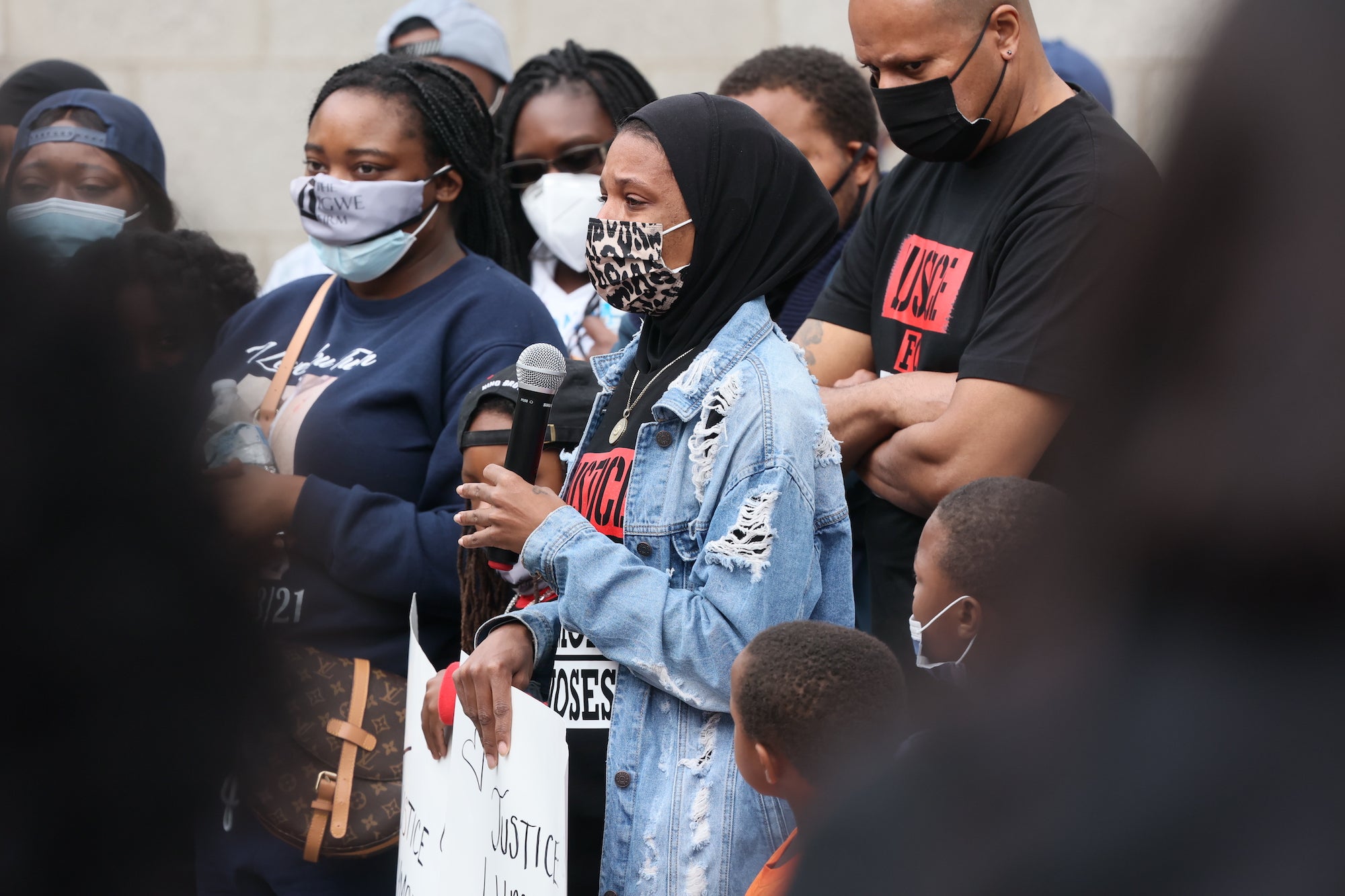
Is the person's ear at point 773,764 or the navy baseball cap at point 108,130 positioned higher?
the navy baseball cap at point 108,130

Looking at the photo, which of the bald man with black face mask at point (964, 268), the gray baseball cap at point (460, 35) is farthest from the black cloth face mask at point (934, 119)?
the gray baseball cap at point (460, 35)

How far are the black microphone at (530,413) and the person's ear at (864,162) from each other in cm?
187

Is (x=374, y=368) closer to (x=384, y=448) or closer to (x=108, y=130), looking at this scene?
(x=384, y=448)

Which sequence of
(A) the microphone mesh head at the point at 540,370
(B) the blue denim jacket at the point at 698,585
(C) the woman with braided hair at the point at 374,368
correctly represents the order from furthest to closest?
(C) the woman with braided hair at the point at 374,368
(A) the microphone mesh head at the point at 540,370
(B) the blue denim jacket at the point at 698,585

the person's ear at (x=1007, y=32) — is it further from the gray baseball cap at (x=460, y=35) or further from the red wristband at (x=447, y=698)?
the gray baseball cap at (x=460, y=35)

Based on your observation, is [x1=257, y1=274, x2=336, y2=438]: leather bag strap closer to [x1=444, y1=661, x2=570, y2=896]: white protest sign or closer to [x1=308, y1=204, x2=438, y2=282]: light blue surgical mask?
[x1=308, y1=204, x2=438, y2=282]: light blue surgical mask

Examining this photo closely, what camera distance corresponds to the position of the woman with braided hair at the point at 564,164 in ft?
14.2

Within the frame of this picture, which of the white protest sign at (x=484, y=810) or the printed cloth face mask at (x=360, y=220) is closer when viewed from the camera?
the white protest sign at (x=484, y=810)

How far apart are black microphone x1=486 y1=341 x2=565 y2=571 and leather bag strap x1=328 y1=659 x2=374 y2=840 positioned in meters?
0.65

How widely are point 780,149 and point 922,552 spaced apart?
826 mm

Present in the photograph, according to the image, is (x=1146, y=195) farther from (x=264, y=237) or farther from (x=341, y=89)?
(x=264, y=237)

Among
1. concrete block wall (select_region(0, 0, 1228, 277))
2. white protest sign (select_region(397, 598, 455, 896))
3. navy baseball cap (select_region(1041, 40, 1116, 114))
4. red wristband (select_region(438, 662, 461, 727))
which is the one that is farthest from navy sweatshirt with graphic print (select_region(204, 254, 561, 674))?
concrete block wall (select_region(0, 0, 1228, 277))

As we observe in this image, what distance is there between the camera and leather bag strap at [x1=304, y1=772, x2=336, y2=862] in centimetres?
288

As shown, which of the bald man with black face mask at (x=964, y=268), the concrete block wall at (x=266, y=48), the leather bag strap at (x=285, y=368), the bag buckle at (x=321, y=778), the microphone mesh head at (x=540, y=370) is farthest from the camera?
the concrete block wall at (x=266, y=48)
